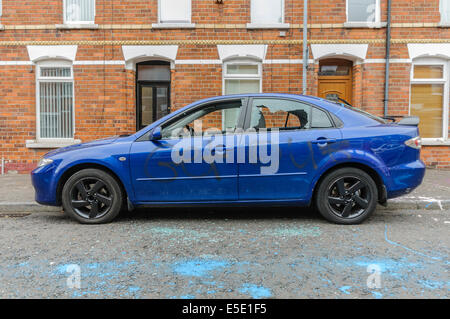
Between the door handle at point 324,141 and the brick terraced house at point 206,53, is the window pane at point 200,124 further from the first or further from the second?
the brick terraced house at point 206,53

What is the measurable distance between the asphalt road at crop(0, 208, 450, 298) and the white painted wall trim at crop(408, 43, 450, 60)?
6.19 meters

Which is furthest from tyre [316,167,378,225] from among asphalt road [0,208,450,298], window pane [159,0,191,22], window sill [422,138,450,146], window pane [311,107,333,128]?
window pane [159,0,191,22]

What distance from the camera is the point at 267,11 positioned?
1017 cm

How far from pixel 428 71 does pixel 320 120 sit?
7.05m

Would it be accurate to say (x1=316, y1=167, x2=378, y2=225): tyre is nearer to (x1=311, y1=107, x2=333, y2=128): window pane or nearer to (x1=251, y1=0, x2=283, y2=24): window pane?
(x1=311, y1=107, x2=333, y2=128): window pane

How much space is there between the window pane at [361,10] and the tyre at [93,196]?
27.3 feet

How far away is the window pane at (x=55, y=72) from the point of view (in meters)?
10.3

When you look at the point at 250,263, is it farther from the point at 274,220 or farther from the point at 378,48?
the point at 378,48

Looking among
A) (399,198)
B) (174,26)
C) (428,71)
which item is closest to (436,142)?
(428,71)

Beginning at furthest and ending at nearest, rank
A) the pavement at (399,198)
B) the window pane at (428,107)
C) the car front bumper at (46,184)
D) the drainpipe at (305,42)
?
the window pane at (428,107), the drainpipe at (305,42), the pavement at (399,198), the car front bumper at (46,184)

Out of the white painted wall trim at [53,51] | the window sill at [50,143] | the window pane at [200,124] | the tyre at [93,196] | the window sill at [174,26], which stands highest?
the window sill at [174,26]

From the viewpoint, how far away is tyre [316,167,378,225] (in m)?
4.77

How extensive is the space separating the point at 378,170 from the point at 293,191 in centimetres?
111

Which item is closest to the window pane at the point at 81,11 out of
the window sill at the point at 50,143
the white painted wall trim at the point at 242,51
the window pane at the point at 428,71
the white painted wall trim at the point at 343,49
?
the window sill at the point at 50,143
